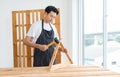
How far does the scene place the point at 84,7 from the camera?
4.31 m

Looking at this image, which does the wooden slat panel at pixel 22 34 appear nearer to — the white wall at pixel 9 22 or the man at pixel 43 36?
the white wall at pixel 9 22

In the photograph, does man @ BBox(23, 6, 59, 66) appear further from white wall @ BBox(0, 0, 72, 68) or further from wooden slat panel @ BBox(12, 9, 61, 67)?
white wall @ BBox(0, 0, 72, 68)

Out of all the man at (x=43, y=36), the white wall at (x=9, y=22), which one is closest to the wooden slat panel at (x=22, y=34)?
the white wall at (x=9, y=22)

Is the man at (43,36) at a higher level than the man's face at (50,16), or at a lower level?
lower

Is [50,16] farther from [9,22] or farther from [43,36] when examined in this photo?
[9,22]

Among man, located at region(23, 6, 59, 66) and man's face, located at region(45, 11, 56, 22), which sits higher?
man's face, located at region(45, 11, 56, 22)

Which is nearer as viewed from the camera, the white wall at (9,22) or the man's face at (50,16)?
the man's face at (50,16)

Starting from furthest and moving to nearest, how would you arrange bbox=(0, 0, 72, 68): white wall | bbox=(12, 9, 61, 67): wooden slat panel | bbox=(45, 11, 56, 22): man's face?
bbox=(0, 0, 72, 68): white wall
bbox=(12, 9, 61, 67): wooden slat panel
bbox=(45, 11, 56, 22): man's face

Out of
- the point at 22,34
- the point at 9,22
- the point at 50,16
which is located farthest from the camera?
the point at 9,22

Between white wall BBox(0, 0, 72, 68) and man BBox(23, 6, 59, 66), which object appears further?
white wall BBox(0, 0, 72, 68)

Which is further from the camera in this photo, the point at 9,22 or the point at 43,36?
the point at 9,22

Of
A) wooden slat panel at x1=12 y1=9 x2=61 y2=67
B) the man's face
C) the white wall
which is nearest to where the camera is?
the man's face

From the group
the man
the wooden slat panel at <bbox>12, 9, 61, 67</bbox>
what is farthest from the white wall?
the man

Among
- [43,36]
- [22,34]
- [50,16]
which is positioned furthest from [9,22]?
[50,16]
